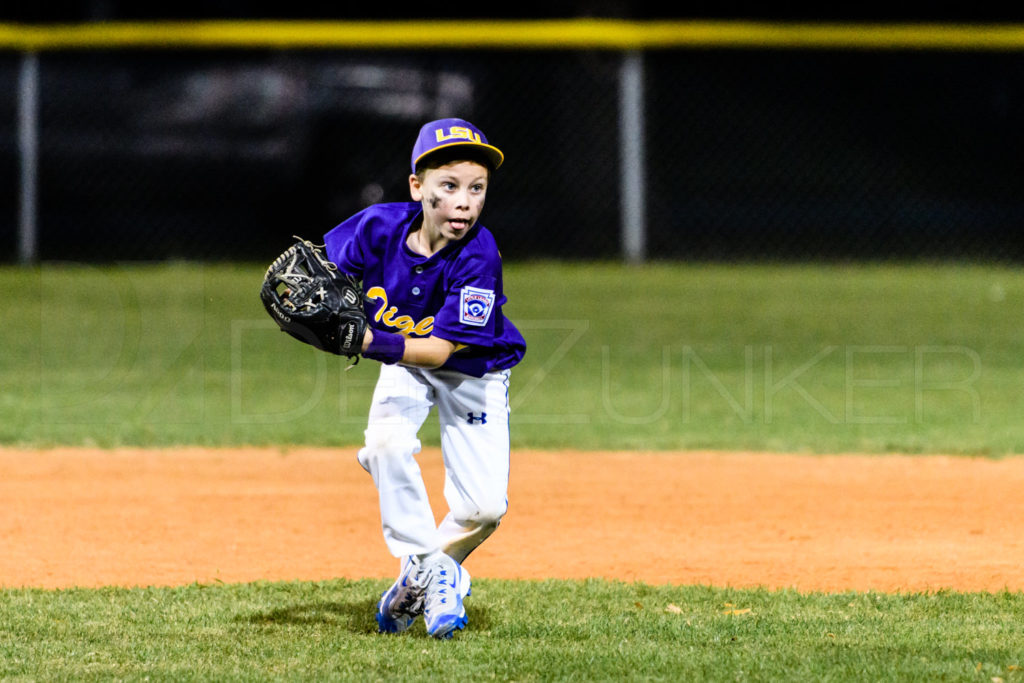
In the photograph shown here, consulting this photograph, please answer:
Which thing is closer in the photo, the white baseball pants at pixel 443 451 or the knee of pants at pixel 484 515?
the white baseball pants at pixel 443 451

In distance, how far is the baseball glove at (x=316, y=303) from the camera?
3.77m

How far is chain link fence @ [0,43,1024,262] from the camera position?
44.5ft

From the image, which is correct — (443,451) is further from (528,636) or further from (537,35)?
(537,35)

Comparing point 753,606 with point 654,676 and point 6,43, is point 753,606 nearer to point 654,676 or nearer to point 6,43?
point 654,676

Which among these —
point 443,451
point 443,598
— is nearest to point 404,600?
point 443,598

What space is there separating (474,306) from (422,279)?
0.23m

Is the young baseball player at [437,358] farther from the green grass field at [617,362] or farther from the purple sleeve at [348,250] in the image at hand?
the green grass field at [617,362]

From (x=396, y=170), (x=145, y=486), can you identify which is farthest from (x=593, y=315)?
(x=145, y=486)

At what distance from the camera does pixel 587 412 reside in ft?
27.7

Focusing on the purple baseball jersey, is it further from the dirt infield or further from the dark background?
the dark background

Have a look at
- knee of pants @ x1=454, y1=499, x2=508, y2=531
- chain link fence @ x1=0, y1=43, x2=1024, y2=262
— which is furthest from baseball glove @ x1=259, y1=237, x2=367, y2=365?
chain link fence @ x1=0, y1=43, x2=1024, y2=262

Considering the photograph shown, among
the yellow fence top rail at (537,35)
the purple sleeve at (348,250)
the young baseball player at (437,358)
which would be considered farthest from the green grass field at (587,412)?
the yellow fence top rail at (537,35)

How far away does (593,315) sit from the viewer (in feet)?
36.6

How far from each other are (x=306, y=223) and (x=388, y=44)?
200 cm
